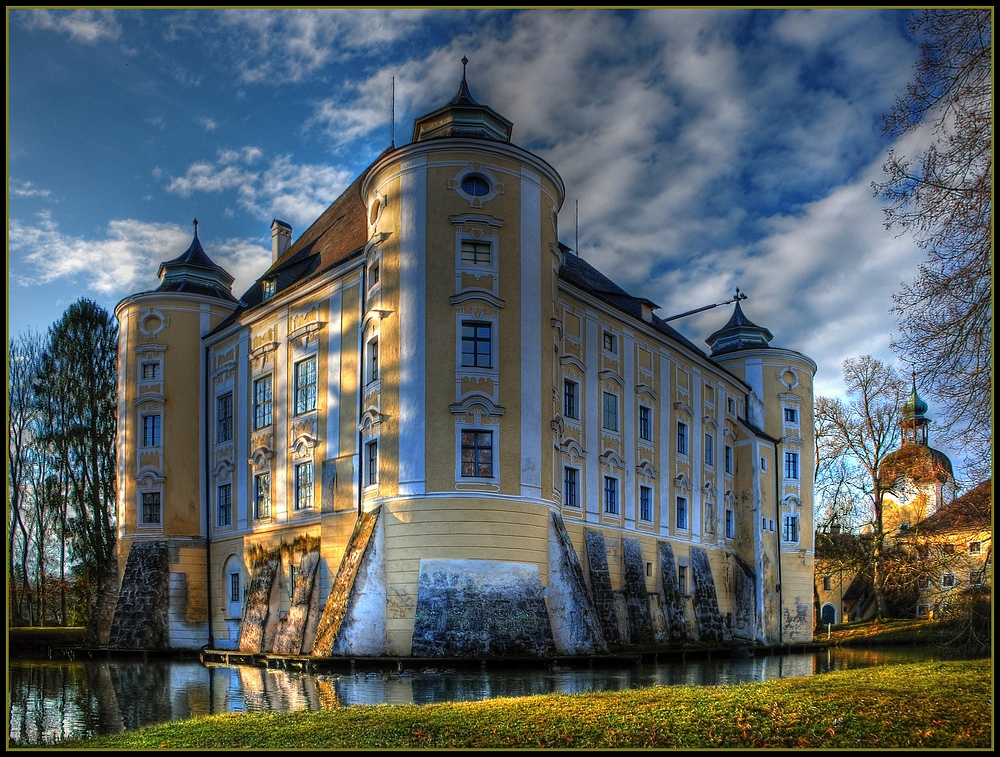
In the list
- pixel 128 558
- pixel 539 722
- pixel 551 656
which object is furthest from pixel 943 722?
pixel 128 558

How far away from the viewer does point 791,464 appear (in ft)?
161

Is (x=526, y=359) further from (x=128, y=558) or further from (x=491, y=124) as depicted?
(x=128, y=558)

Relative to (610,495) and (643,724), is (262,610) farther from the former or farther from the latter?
(643,724)

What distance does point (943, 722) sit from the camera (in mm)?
11125

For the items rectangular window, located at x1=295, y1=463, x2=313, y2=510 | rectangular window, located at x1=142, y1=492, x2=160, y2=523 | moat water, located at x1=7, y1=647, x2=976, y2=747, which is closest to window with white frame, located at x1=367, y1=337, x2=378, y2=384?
rectangular window, located at x1=295, y1=463, x2=313, y2=510

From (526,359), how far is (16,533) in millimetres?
30982

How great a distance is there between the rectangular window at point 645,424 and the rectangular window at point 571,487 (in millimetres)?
5815

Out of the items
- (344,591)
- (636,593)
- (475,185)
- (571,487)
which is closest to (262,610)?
(344,591)

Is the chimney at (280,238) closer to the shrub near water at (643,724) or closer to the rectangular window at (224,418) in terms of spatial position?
the rectangular window at (224,418)

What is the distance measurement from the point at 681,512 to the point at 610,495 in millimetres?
6641

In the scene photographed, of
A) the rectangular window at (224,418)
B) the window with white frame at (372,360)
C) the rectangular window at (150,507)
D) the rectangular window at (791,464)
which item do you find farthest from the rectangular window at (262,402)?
the rectangular window at (791,464)

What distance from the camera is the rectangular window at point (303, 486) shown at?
33.1 m

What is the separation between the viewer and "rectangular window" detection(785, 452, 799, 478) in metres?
49.0

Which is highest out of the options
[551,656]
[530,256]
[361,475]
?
[530,256]
